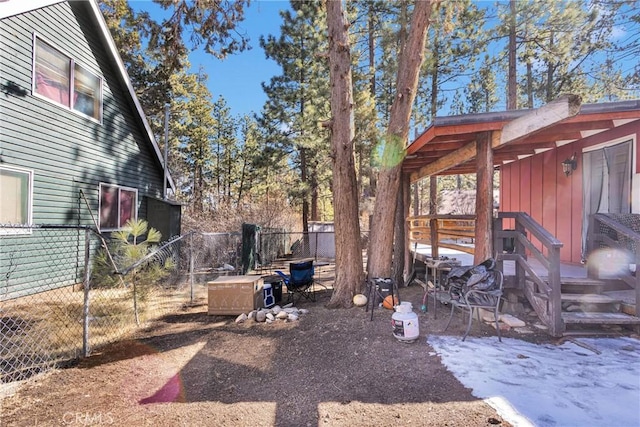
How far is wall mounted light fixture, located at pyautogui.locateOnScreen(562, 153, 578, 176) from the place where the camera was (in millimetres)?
6105

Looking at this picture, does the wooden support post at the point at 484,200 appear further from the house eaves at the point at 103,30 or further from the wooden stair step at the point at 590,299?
the house eaves at the point at 103,30

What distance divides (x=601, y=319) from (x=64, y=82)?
9784 millimetres

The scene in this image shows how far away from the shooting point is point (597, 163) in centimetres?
572

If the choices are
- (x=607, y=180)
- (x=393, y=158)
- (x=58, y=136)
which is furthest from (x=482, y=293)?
(x=58, y=136)

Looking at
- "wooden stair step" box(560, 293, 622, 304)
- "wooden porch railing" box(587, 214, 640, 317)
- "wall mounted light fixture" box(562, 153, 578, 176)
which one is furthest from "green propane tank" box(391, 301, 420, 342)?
"wall mounted light fixture" box(562, 153, 578, 176)

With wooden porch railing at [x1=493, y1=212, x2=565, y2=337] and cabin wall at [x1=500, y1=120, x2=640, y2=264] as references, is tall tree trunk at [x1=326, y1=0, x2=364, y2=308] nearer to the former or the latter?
wooden porch railing at [x1=493, y1=212, x2=565, y2=337]

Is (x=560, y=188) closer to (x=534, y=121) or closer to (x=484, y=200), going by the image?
(x=484, y=200)

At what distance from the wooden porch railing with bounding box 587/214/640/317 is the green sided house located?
7692mm

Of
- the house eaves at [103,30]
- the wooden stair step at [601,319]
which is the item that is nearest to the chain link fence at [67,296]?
the house eaves at [103,30]

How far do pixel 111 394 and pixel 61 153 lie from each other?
5743 mm

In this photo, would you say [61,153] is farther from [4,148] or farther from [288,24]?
[288,24]

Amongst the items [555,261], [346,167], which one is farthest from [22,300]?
[555,261]

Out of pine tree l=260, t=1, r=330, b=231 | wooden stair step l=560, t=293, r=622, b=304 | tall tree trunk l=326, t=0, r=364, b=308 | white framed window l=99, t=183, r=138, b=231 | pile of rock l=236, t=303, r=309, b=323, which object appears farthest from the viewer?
pine tree l=260, t=1, r=330, b=231

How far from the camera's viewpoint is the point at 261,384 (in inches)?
115
